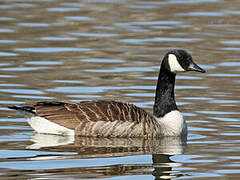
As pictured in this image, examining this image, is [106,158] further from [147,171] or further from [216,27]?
[216,27]

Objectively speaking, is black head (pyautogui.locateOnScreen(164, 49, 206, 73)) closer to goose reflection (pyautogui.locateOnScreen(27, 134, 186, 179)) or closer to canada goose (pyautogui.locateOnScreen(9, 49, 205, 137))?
canada goose (pyautogui.locateOnScreen(9, 49, 205, 137))

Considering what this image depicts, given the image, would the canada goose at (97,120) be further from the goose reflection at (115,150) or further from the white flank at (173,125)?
the goose reflection at (115,150)

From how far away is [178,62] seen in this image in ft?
48.5

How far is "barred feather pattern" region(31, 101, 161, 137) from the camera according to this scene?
13828mm

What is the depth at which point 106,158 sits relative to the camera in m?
12.2

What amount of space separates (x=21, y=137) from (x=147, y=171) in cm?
314

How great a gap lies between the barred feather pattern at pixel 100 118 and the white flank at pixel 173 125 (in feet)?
1.19

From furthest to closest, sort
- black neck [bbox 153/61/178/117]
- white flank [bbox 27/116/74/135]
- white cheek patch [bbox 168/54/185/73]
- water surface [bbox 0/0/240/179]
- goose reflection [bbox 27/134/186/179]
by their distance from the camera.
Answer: black neck [bbox 153/61/178/117] < white cheek patch [bbox 168/54/185/73] < white flank [bbox 27/116/74/135] < water surface [bbox 0/0/240/179] < goose reflection [bbox 27/134/186/179]

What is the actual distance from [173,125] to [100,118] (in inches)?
58.0

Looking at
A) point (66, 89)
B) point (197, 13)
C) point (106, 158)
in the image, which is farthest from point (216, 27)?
point (106, 158)

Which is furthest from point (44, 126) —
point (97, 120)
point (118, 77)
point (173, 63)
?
point (118, 77)

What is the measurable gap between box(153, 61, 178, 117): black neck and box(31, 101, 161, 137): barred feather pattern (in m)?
0.79

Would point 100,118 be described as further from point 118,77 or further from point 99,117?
point 118,77

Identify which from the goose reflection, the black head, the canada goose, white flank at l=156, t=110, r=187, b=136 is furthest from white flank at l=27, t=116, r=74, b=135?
the black head
